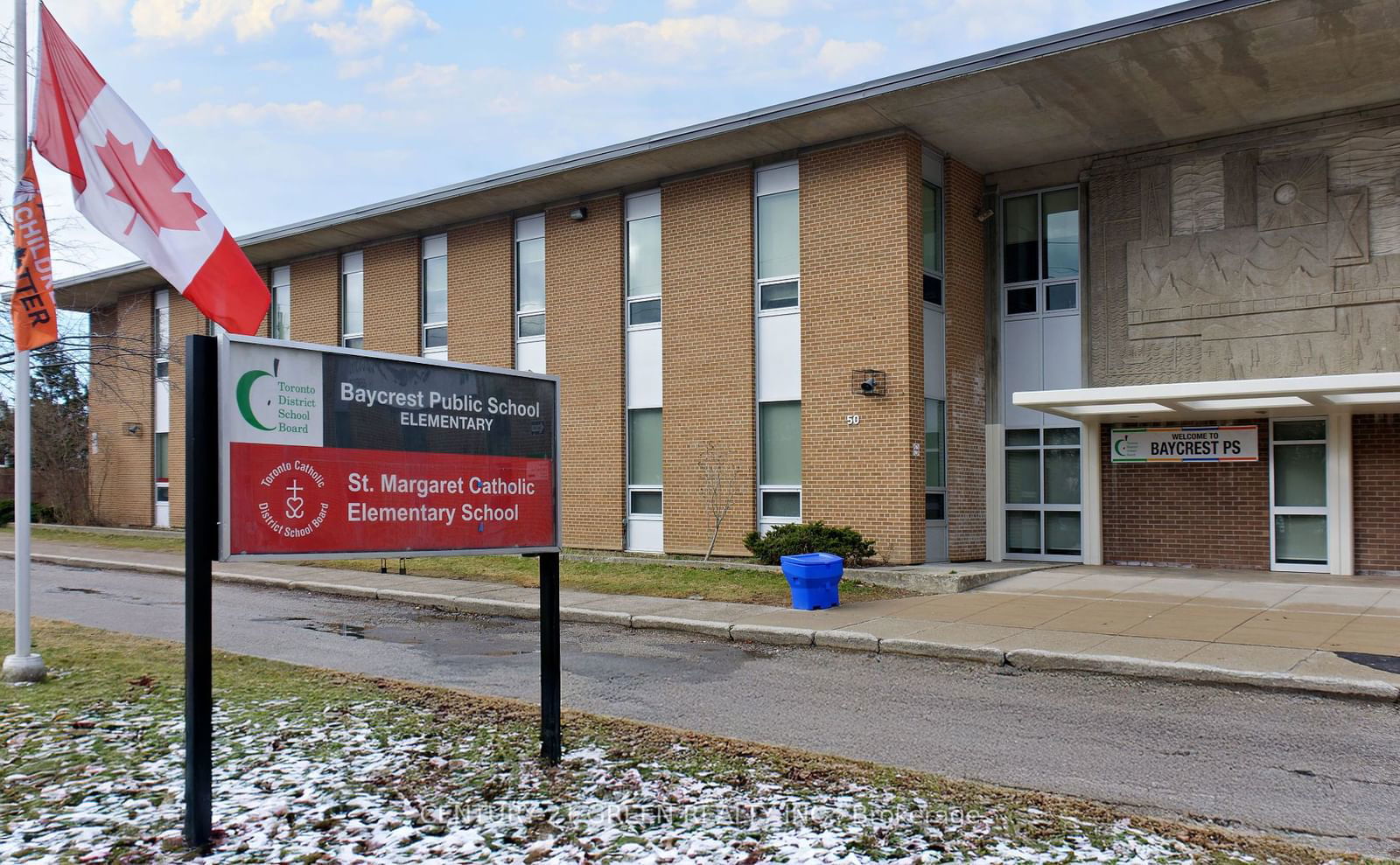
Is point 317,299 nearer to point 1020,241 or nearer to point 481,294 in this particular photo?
point 481,294

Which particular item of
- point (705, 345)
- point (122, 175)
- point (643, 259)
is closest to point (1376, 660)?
point (122, 175)

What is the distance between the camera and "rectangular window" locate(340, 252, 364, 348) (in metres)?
26.0

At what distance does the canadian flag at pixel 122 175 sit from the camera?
26.6 feet

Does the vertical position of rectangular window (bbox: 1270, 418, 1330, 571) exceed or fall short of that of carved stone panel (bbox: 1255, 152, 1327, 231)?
it falls short

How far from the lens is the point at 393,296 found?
24875 mm

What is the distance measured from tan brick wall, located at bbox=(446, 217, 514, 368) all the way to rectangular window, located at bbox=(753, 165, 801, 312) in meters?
5.33

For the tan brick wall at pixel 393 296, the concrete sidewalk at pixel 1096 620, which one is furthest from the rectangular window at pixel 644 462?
the tan brick wall at pixel 393 296

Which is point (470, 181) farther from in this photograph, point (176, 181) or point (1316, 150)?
point (1316, 150)

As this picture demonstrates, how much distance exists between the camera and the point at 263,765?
5.67m

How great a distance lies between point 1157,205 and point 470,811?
16665mm

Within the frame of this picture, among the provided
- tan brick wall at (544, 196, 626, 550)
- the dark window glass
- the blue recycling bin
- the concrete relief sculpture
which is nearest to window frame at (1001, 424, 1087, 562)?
the concrete relief sculpture

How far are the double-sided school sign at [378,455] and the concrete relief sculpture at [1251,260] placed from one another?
1458 centimetres

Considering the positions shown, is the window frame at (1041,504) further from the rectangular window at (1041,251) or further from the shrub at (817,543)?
the shrub at (817,543)

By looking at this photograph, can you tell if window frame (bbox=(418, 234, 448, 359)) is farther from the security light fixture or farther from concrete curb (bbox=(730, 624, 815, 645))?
concrete curb (bbox=(730, 624, 815, 645))
